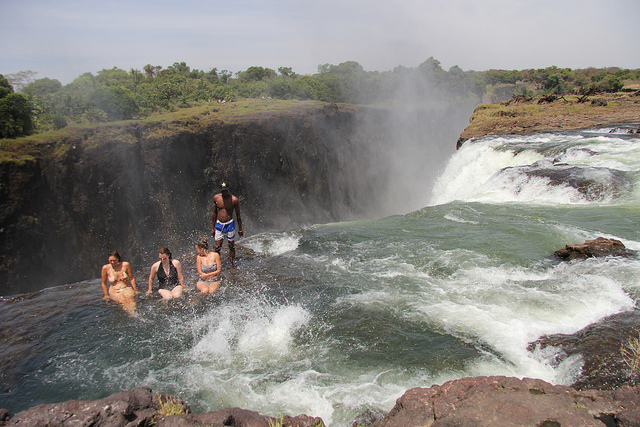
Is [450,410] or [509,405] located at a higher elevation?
[509,405]

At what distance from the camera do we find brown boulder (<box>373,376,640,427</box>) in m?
2.49

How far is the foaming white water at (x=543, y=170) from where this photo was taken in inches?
451

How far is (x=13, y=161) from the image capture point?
13.9 m

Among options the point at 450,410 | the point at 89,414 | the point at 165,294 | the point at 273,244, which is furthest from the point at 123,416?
the point at 273,244

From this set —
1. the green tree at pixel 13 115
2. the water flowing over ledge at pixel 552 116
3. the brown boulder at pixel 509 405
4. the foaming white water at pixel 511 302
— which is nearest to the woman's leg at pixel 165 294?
the foaming white water at pixel 511 302

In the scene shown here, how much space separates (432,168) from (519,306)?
32.2m

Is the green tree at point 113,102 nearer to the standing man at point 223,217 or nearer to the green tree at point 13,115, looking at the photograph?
the green tree at point 13,115

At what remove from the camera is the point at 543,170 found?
42.1 ft

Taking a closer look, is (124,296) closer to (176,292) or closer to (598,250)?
(176,292)

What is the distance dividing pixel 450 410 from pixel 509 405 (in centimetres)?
39

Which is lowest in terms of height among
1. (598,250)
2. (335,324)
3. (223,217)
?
(335,324)

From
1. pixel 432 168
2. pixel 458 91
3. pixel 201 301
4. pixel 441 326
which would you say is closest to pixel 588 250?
pixel 441 326

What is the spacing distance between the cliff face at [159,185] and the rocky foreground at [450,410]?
14.0m

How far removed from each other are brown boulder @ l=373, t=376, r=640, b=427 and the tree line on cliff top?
1798 cm
